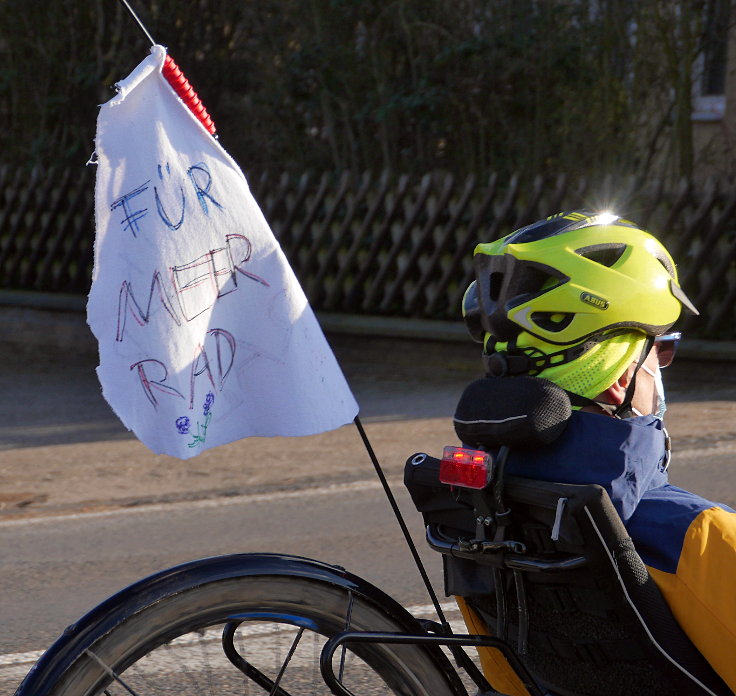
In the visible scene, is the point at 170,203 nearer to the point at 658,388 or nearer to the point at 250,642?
the point at 250,642

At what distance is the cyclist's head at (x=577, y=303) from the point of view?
7.19 ft

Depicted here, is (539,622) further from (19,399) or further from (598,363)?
(19,399)

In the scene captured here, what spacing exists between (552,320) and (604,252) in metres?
0.20

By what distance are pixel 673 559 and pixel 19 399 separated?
324 inches

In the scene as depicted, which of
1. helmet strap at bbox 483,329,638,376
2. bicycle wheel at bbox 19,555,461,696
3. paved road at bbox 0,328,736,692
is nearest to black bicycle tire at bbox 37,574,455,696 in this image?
bicycle wheel at bbox 19,555,461,696

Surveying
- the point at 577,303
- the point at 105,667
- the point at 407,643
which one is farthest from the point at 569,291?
the point at 105,667

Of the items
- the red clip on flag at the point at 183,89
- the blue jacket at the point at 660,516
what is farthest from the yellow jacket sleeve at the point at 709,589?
the red clip on flag at the point at 183,89

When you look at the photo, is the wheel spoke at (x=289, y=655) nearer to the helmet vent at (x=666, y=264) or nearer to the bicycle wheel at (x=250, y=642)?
the bicycle wheel at (x=250, y=642)

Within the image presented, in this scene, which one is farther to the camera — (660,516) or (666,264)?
(666,264)

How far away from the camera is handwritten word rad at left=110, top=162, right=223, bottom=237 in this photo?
2.21 meters

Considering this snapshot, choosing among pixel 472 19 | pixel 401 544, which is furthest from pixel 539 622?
pixel 472 19

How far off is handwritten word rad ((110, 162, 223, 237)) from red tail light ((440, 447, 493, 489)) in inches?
25.0

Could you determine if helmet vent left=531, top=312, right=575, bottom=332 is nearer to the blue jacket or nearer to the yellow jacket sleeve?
the blue jacket

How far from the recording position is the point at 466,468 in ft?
6.75
